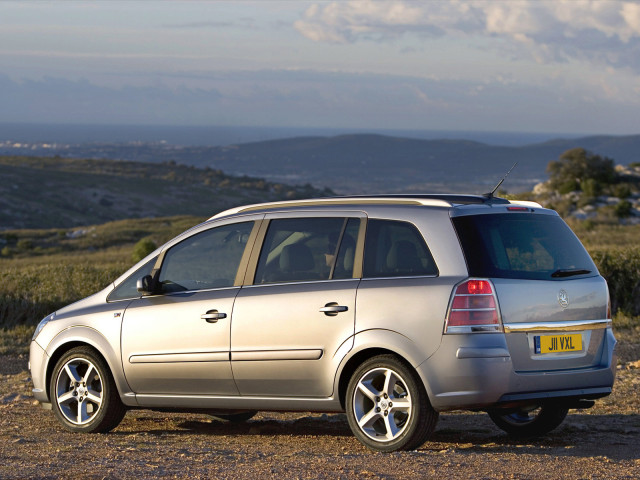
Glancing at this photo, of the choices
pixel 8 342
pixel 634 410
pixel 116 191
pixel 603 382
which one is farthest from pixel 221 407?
pixel 116 191

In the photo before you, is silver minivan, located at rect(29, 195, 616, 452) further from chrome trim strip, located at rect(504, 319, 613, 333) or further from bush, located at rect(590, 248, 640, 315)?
bush, located at rect(590, 248, 640, 315)

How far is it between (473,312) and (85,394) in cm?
333

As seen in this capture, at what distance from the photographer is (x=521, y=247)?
6.49m

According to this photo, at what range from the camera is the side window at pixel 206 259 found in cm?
732

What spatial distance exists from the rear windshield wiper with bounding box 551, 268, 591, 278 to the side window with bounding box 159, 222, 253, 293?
224 cm

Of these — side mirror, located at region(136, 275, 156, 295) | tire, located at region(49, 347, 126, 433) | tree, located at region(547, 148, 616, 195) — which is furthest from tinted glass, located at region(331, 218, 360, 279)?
tree, located at region(547, 148, 616, 195)

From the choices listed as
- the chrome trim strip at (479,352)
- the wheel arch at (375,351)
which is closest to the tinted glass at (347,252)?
the wheel arch at (375,351)

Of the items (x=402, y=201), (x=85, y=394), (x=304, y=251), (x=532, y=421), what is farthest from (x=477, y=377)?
(x=85, y=394)

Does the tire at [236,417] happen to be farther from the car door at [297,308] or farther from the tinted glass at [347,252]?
the tinted glass at [347,252]

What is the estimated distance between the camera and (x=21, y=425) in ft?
26.8

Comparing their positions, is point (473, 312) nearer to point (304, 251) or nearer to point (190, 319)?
point (304, 251)

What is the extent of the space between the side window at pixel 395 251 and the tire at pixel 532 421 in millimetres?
1633

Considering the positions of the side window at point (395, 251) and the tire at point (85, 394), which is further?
the tire at point (85, 394)

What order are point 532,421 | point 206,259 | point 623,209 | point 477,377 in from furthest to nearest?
point 623,209 < point 206,259 < point 532,421 < point 477,377
